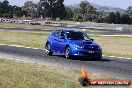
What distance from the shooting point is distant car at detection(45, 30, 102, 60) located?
72.1 feet

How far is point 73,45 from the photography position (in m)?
22.2

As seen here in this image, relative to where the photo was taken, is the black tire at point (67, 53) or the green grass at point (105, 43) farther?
the green grass at point (105, 43)

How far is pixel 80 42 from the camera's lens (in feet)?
73.3

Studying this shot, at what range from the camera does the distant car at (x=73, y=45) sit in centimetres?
2198

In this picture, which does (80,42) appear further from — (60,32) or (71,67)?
(71,67)

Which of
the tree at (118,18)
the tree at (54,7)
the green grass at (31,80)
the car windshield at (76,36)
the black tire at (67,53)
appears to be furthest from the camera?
the tree at (54,7)

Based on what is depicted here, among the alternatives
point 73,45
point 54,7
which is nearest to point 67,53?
point 73,45

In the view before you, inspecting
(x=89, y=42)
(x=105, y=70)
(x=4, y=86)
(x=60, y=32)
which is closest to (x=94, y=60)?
(x=89, y=42)

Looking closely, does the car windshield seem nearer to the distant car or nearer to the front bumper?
the distant car

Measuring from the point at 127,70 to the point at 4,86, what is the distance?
24.9ft

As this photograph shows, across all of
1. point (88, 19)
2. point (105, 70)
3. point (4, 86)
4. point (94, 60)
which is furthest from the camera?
point (88, 19)

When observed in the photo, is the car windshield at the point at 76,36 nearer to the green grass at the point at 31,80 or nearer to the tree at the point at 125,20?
the green grass at the point at 31,80

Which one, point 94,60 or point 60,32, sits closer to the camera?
point 94,60

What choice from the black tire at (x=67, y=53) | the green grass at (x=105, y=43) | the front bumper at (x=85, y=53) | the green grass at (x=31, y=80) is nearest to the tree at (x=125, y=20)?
the green grass at (x=105, y=43)
